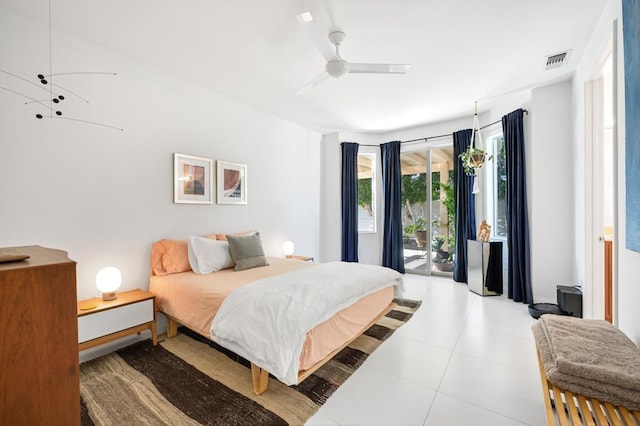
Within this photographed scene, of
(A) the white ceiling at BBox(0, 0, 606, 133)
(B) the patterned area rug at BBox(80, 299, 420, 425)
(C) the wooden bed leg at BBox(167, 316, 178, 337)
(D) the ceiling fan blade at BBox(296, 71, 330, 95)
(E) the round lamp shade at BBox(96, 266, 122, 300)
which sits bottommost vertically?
(B) the patterned area rug at BBox(80, 299, 420, 425)

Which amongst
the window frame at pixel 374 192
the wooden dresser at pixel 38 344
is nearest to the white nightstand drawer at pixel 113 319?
the wooden dresser at pixel 38 344

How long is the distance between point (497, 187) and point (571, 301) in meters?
2.05

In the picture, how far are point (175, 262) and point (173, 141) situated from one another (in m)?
1.37

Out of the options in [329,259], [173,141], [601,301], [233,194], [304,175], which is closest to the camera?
[601,301]

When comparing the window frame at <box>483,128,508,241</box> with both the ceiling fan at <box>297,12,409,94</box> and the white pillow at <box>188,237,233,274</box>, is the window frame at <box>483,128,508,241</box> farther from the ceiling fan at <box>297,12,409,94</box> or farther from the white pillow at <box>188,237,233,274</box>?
the white pillow at <box>188,237,233,274</box>

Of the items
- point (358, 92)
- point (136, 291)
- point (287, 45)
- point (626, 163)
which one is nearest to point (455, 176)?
point (358, 92)

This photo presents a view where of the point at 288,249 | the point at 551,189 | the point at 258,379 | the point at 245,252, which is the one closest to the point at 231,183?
the point at 245,252

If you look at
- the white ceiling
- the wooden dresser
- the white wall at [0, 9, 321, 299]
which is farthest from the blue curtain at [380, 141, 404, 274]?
the wooden dresser

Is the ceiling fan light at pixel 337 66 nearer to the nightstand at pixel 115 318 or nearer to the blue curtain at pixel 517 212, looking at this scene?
the nightstand at pixel 115 318

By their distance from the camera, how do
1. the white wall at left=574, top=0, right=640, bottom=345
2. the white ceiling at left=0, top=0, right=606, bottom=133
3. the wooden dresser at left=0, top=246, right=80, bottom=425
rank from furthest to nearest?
1. the white ceiling at left=0, top=0, right=606, bottom=133
2. the white wall at left=574, top=0, right=640, bottom=345
3. the wooden dresser at left=0, top=246, right=80, bottom=425

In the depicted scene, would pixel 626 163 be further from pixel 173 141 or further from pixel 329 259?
pixel 329 259

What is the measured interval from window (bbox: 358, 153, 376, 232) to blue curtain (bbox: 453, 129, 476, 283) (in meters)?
1.56

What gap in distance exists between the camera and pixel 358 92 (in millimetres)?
3477

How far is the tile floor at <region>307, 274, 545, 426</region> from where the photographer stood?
5.40 feet
